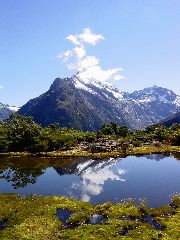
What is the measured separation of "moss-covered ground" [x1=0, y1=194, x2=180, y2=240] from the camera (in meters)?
57.5

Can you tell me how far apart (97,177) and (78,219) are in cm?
4907

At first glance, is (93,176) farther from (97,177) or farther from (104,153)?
(104,153)

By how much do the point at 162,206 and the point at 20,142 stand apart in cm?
11695

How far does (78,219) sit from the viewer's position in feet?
216

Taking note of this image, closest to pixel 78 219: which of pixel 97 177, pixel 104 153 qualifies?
pixel 97 177

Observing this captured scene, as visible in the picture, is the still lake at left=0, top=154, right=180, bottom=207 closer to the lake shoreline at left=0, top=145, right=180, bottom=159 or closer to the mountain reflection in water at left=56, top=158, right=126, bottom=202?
the mountain reflection in water at left=56, top=158, right=126, bottom=202

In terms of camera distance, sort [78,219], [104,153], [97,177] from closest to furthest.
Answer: [78,219] < [97,177] < [104,153]

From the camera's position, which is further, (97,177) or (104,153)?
(104,153)

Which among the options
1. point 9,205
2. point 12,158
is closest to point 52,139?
point 12,158

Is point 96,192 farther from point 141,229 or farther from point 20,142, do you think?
point 20,142

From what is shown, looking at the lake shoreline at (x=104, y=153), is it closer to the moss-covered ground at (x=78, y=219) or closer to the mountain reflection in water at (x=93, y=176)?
the mountain reflection in water at (x=93, y=176)

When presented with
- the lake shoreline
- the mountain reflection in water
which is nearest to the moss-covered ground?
the mountain reflection in water

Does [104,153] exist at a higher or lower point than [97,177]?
higher

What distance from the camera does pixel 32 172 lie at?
121 meters
